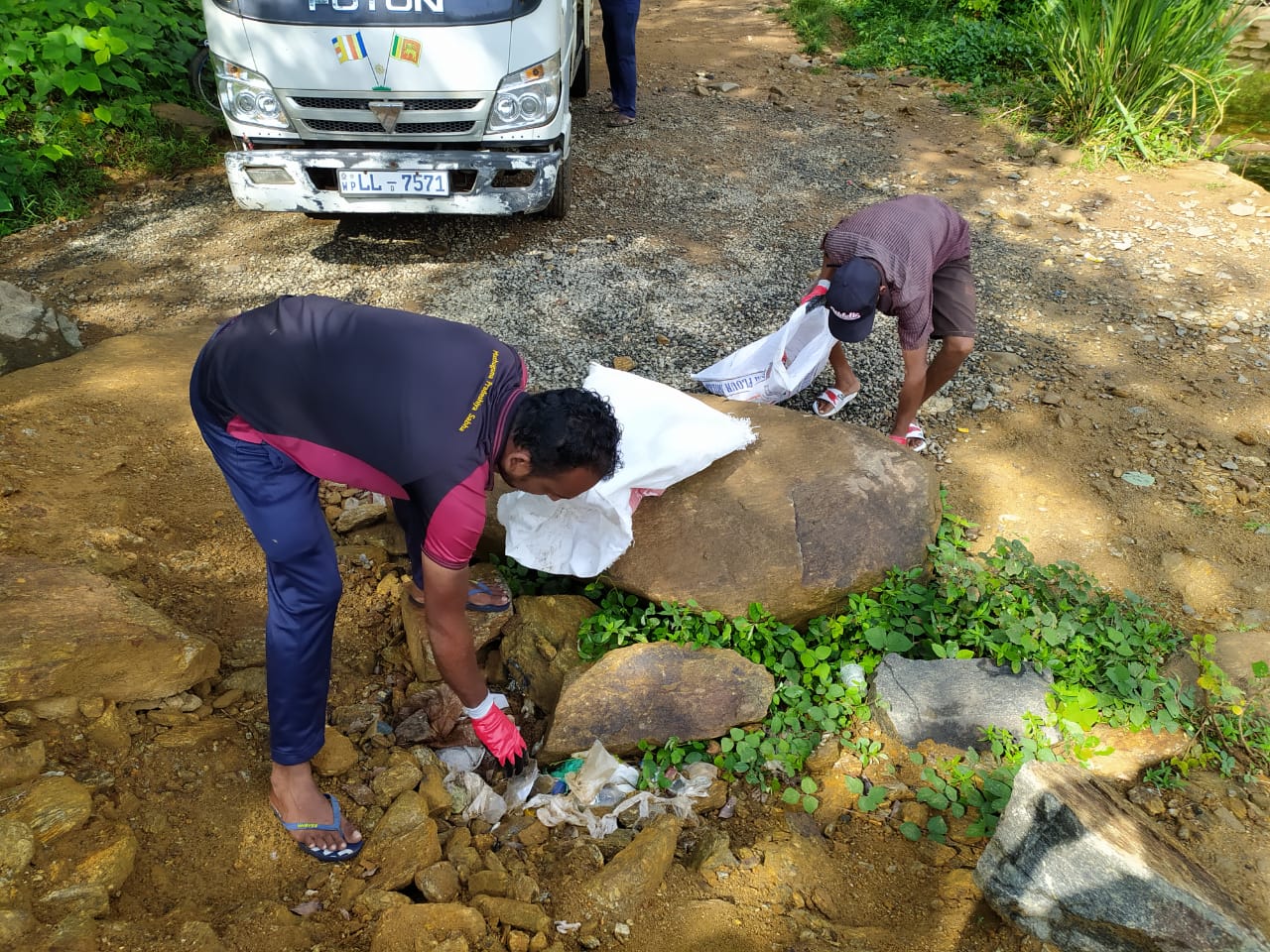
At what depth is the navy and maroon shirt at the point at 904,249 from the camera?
10.5 feet

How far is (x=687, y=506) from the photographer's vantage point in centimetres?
294

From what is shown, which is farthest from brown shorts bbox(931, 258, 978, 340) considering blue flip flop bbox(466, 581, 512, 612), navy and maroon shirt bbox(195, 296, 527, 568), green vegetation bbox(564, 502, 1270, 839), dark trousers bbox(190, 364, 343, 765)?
dark trousers bbox(190, 364, 343, 765)

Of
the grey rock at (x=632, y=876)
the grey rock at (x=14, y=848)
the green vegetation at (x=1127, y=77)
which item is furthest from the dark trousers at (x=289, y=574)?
the green vegetation at (x=1127, y=77)

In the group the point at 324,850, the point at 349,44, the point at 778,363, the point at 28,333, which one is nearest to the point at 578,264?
the point at 349,44

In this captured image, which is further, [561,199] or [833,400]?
[561,199]

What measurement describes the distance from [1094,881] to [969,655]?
2.80ft

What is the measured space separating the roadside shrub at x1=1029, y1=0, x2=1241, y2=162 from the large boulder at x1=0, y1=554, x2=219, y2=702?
21.6ft

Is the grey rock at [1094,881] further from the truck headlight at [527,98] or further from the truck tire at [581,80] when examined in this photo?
the truck tire at [581,80]

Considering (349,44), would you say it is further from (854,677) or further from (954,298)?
(854,677)

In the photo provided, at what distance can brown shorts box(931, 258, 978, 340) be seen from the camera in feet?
11.7

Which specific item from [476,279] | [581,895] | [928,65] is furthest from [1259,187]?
[581,895]

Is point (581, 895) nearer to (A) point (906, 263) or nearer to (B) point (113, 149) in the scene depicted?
(A) point (906, 263)

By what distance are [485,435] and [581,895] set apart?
1.15 m

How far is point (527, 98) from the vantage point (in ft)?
14.9
